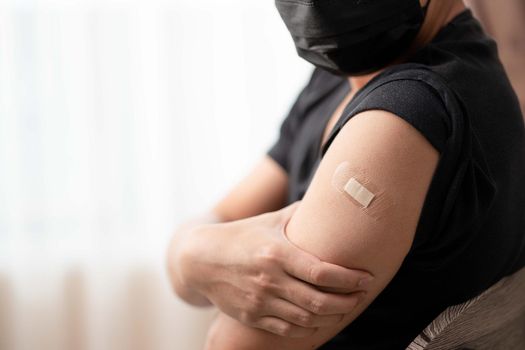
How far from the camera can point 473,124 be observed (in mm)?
919

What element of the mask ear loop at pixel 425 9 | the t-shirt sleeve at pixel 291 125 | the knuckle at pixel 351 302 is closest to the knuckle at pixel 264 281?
the knuckle at pixel 351 302

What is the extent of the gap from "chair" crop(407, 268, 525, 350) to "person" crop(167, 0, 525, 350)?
0.03 meters

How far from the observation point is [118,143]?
7.08 feet

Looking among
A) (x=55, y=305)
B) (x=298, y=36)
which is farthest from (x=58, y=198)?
(x=298, y=36)

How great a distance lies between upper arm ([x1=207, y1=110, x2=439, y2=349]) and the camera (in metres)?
0.87

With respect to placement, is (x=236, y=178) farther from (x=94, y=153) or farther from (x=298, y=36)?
(x=298, y=36)

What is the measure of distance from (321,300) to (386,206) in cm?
16

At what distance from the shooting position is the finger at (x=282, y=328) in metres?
0.96

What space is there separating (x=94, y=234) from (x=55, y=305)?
10.7 inches

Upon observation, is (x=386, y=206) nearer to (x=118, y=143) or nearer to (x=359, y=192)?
(x=359, y=192)

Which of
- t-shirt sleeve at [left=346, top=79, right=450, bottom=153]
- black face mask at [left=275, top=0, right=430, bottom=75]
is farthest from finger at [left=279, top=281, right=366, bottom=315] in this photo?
black face mask at [left=275, top=0, right=430, bottom=75]

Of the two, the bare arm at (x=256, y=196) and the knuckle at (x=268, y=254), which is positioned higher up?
the knuckle at (x=268, y=254)

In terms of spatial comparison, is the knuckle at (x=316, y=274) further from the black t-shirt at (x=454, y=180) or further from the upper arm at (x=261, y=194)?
the upper arm at (x=261, y=194)

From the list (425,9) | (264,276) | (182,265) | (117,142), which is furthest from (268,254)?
(117,142)
